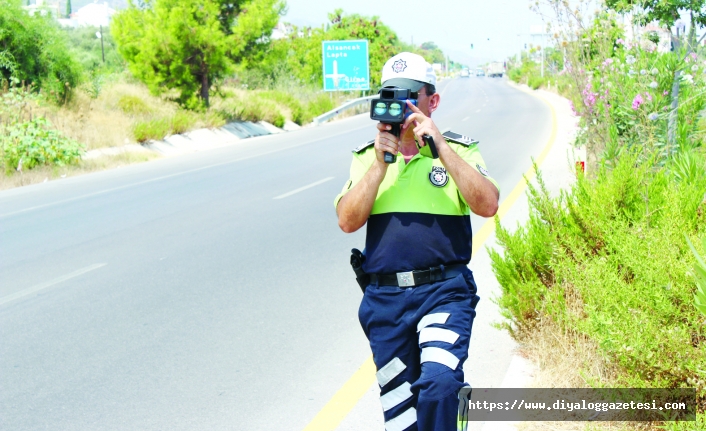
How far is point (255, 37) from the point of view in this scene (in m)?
27.8

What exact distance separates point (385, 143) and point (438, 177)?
0.30m

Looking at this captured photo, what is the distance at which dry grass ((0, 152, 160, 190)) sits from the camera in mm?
16641

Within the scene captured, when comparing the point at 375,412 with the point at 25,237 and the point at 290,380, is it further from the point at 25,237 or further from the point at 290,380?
the point at 25,237

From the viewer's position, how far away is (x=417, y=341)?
3.12 metres

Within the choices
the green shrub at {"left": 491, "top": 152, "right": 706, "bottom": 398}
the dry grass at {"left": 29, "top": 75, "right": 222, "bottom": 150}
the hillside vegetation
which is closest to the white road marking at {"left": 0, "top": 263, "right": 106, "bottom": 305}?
Answer: the green shrub at {"left": 491, "top": 152, "right": 706, "bottom": 398}

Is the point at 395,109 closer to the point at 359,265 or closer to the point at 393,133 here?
the point at 393,133

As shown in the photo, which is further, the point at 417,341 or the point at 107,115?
the point at 107,115

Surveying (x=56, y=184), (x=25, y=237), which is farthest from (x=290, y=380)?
(x=56, y=184)

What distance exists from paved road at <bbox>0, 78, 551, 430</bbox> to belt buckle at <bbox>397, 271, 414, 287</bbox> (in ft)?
4.78

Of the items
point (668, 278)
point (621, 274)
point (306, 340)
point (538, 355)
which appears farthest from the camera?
point (306, 340)

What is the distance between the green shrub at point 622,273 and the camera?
323 cm

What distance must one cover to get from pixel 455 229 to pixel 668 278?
1.02m

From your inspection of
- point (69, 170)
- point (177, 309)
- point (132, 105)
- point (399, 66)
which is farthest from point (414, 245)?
point (132, 105)

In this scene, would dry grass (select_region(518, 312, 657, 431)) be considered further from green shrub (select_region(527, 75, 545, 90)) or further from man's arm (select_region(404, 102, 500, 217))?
green shrub (select_region(527, 75, 545, 90))
